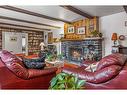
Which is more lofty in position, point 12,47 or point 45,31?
point 45,31

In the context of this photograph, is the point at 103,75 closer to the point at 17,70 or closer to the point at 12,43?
the point at 17,70

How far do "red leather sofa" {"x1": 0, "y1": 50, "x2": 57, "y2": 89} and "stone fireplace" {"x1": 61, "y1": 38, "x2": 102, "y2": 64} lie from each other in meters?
3.78

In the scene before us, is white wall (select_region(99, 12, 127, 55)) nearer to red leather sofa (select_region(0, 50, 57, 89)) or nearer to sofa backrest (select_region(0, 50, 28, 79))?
red leather sofa (select_region(0, 50, 57, 89))

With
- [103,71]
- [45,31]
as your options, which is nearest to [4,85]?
[103,71]

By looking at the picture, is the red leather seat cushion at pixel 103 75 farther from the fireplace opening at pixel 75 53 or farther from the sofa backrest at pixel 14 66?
the fireplace opening at pixel 75 53

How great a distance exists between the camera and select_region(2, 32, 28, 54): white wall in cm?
898

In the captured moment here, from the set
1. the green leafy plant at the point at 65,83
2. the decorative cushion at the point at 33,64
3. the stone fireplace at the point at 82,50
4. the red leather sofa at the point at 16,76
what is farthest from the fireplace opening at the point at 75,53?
the green leafy plant at the point at 65,83

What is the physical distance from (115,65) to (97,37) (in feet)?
13.2

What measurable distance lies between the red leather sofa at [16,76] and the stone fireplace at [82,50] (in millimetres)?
3784

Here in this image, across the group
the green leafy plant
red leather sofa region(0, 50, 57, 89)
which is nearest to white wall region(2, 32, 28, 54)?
red leather sofa region(0, 50, 57, 89)

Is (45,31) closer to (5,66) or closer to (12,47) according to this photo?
(12,47)

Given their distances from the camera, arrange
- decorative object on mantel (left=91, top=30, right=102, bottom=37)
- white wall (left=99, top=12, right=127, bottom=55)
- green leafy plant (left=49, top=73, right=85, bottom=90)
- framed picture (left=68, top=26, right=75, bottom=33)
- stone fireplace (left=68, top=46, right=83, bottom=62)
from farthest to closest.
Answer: framed picture (left=68, top=26, right=75, bottom=33), stone fireplace (left=68, top=46, right=83, bottom=62), decorative object on mantel (left=91, top=30, right=102, bottom=37), white wall (left=99, top=12, right=127, bottom=55), green leafy plant (left=49, top=73, right=85, bottom=90)

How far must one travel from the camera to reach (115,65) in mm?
2016

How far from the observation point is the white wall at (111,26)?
5.45 metres
